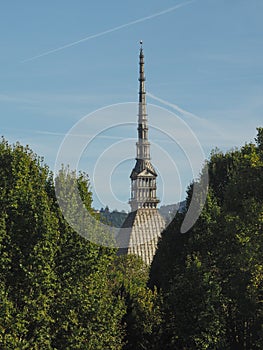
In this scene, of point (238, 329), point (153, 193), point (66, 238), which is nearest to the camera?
point (66, 238)

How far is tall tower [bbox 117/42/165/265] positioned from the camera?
4717 inches

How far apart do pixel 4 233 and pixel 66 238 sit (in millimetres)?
5023

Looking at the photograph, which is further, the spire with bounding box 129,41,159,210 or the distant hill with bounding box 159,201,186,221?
the spire with bounding box 129,41,159,210

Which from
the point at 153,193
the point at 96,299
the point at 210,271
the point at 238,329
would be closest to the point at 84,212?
the point at 96,299

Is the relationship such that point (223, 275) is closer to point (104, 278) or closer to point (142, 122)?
point (104, 278)

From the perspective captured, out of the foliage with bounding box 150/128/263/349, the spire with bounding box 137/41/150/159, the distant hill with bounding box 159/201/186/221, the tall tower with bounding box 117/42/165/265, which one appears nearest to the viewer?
the foliage with bounding box 150/128/263/349

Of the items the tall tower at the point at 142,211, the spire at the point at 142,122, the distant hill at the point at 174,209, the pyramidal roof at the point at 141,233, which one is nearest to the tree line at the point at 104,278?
the distant hill at the point at 174,209

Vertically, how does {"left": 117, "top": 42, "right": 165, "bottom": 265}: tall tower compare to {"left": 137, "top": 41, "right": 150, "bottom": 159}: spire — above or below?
below

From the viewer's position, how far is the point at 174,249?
2313 inches

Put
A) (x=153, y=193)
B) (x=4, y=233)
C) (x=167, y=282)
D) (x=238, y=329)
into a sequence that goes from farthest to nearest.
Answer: (x=153, y=193)
(x=167, y=282)
(x=238, y=329)
(x=4, y=233)

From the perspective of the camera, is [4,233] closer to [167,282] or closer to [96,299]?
[96,299]

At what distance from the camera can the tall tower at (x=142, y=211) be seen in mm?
119812

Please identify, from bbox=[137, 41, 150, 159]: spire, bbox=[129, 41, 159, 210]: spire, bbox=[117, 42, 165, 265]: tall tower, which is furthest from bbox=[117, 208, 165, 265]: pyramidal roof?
bbox=[137, 41, 150, 159]: spire

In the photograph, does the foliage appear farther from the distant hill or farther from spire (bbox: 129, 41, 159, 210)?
spire (bbox: 129, 41, 159, 210)
